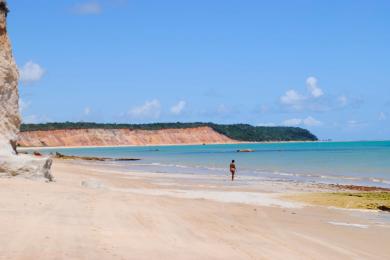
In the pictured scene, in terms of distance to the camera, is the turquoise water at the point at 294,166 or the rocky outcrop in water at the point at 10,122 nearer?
the rocky outcrop in water at the point at 10,122

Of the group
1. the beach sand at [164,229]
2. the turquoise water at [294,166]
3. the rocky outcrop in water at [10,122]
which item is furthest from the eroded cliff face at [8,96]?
the turquoise water at [294,166]

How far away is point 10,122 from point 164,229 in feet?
36.0

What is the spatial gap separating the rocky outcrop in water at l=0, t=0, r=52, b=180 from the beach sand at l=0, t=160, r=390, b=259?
719mm

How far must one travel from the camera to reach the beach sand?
8.73m

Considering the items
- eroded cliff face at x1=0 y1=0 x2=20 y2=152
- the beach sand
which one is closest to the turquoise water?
the beach sand

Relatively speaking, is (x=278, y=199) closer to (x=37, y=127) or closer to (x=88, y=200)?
(x=88, y=200)

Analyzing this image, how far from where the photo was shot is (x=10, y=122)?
66.5 ft

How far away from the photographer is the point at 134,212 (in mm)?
13188

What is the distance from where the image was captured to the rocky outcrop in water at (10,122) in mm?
17766

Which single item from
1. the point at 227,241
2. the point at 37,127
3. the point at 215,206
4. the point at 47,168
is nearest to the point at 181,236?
the point at 227,241

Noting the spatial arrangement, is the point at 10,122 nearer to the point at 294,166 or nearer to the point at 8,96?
the point at 8,96

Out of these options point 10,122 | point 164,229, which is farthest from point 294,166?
point 164,229

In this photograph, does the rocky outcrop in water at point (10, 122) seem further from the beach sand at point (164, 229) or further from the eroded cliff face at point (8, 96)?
the beach sand at point (164, 229)

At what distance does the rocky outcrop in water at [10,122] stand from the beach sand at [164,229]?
72cm
